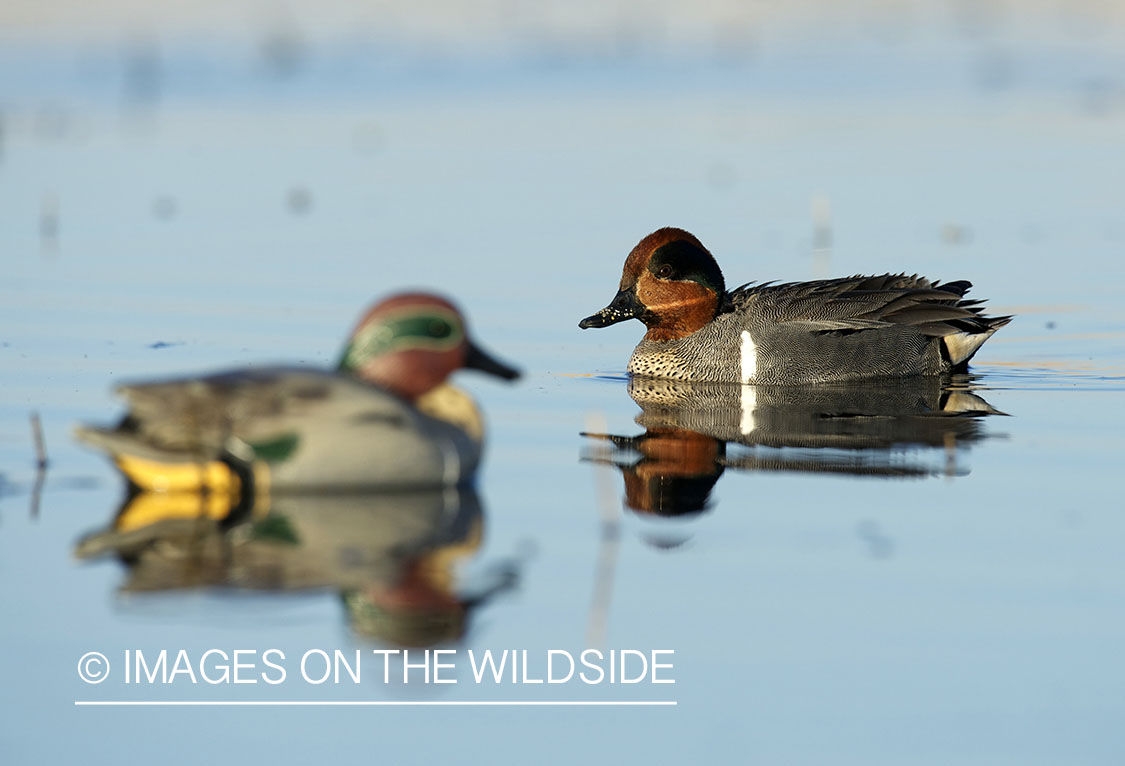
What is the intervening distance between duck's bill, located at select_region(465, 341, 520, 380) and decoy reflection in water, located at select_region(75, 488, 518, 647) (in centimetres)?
59

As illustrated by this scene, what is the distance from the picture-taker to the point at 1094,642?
20.0ft

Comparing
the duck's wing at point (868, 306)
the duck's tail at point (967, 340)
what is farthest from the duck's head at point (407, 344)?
the duck's tail at point (967, 340)

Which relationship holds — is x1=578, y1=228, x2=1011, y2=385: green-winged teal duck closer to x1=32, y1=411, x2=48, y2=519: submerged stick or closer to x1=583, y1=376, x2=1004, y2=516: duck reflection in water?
x1=583, y1=376, x2=1004, y2=516: duck reflection in water

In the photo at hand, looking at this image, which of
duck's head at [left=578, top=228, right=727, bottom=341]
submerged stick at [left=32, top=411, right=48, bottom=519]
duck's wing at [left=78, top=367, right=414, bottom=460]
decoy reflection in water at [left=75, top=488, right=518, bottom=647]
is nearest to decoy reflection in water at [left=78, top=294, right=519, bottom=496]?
duck's wing at [left=78, top=367, right=414, bottom=460]

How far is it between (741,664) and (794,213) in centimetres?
1161

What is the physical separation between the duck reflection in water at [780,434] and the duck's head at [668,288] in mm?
574

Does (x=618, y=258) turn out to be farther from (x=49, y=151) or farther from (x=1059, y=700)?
(x=1059, y=700)

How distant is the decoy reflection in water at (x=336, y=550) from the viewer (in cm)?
631

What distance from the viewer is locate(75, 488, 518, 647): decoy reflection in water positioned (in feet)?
20.7

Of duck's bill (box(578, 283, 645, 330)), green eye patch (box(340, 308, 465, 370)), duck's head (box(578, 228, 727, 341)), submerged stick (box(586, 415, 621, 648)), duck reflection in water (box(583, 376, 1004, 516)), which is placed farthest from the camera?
duck's bill (box(578, 283, 645, 330))

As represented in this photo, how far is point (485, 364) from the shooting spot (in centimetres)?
823

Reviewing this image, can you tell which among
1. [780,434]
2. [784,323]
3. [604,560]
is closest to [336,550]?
[604,560]

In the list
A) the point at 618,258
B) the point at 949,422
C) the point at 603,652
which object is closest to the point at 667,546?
the point at 603,652

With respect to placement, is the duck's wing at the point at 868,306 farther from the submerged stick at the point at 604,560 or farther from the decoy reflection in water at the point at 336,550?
the decoy reflection in water at the point at 336,550
